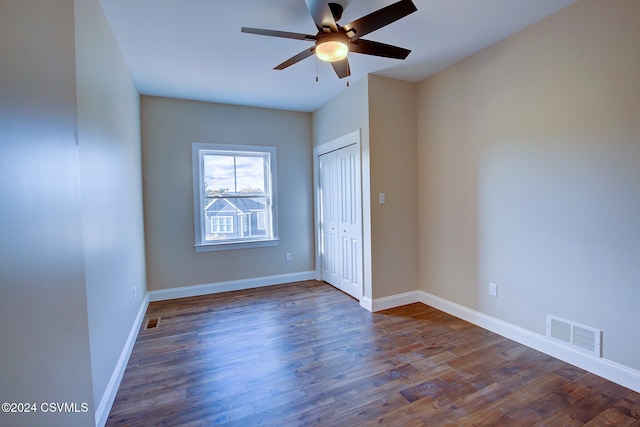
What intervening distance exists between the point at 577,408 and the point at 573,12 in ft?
8.80

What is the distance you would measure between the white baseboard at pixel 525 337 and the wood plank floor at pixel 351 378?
67 millimetres

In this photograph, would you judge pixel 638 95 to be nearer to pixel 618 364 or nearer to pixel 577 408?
pixel 618 364

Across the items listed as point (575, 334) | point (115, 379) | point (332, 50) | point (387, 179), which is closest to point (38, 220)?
point (115, 379)

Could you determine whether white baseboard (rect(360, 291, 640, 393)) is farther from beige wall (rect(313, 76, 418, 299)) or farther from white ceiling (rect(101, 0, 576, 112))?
white ceiling (rect(101, 0, 576, 112))

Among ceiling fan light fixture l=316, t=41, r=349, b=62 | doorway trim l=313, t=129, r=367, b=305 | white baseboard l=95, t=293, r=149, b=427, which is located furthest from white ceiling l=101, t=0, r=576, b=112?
white baseboard l=95, t=293, r=149, b=427

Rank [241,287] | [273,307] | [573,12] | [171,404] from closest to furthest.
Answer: [171,404]
[573,12]
[273,307]
[241,287]

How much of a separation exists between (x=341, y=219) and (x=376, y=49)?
2.22 meters

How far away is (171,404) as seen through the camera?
72.2 inches

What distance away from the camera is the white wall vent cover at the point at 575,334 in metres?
2.03

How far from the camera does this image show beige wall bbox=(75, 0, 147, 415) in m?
1.59

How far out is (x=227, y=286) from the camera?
4105 millimetres

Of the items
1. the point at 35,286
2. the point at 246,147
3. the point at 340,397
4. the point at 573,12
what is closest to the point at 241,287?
the point at 246,147

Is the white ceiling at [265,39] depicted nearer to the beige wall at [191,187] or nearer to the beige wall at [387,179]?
the beige wall at [387,179]

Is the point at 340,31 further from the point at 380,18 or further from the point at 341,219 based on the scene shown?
the point at 341,219
